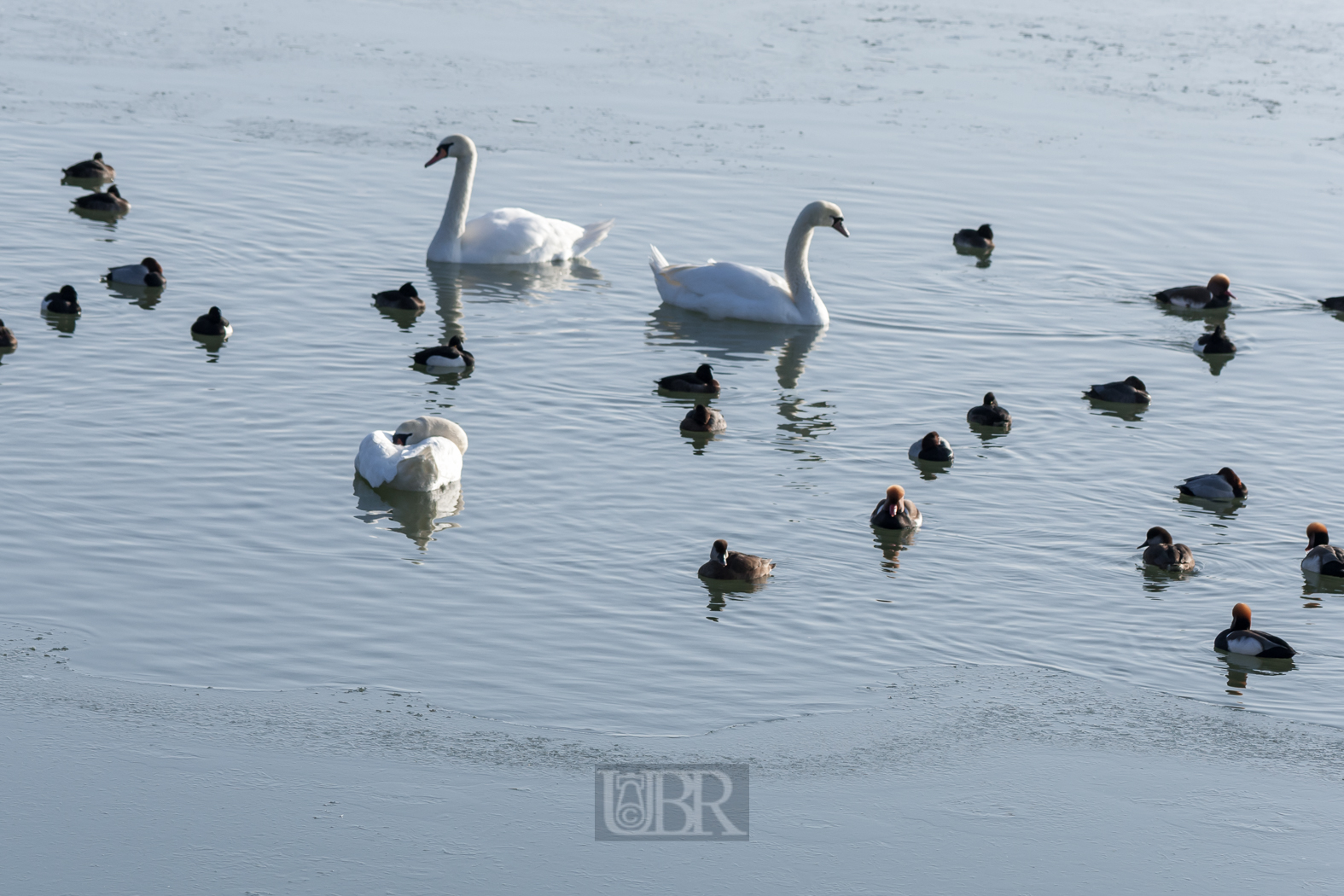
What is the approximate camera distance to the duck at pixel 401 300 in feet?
67.7

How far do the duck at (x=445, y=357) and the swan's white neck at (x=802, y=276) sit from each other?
179 inches

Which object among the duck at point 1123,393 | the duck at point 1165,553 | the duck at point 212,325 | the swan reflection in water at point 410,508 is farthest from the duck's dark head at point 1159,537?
the duck at point 212,325

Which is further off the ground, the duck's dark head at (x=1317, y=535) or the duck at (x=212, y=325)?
the duck at (x=212, y=325)

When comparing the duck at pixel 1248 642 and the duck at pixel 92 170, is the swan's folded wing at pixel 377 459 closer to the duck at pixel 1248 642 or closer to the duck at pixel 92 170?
the duck at pixel 1248 642

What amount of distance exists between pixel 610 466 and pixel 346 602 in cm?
383

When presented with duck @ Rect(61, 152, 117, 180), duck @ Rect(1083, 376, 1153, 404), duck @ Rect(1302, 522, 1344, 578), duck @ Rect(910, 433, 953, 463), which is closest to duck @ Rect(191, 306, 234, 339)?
duck @ Rect(61, 152, 117, 180)

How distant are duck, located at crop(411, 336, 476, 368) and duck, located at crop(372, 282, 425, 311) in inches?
69.8

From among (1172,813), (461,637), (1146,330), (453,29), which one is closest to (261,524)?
(461,637)

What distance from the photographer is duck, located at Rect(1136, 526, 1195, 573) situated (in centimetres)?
1417

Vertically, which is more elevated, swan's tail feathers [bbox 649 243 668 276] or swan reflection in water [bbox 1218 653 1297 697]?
swan's tail feathers [bbox 649 243 668 276]

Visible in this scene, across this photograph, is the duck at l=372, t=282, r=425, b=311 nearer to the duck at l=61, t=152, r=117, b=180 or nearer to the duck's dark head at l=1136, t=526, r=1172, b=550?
the duck at l=61, t=152, r=117, b=180

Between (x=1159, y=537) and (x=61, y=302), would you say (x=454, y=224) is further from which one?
(x=1159, y=537)

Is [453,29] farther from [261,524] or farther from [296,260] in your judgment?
[261,524]

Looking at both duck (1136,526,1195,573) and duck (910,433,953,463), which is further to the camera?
duck (910,433,953,463)
